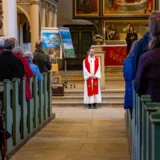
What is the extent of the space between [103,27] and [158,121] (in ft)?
67.3

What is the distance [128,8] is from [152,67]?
64.8 ft

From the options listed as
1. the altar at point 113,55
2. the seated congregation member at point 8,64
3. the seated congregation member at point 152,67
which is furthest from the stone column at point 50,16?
the seated congregation member at point 152,67

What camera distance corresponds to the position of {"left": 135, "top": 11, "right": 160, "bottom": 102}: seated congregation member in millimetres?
4234

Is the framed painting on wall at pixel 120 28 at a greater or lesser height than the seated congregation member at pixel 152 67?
greater

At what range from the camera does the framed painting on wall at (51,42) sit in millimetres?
15305

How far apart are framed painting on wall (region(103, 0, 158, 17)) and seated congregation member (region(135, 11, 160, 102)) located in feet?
62.8

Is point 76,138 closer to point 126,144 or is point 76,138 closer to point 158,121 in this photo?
point 126,144

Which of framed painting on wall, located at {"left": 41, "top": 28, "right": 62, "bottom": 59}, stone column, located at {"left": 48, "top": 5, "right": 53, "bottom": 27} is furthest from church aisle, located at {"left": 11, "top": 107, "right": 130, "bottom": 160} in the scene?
stone column, located at {"left": 48, "top": 5, "right": 53, "bottom": 27}

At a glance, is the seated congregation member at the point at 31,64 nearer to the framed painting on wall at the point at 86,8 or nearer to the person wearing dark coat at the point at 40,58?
the person wearing dark coat at the point at 40,58

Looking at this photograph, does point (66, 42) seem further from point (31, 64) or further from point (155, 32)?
point (155, 32)

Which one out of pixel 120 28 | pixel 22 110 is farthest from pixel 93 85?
pixel 120 28

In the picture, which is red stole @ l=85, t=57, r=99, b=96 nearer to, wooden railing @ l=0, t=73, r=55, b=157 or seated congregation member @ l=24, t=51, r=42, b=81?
wooden railing @ l=0, t=73, r=55, b=157

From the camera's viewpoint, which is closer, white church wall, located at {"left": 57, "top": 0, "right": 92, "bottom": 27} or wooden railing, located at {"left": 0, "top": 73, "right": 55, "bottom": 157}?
wooden railing, located at {"left": 0, "top": 73, "right": 55, "bottom": 157}

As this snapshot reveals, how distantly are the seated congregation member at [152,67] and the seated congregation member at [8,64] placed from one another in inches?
136
